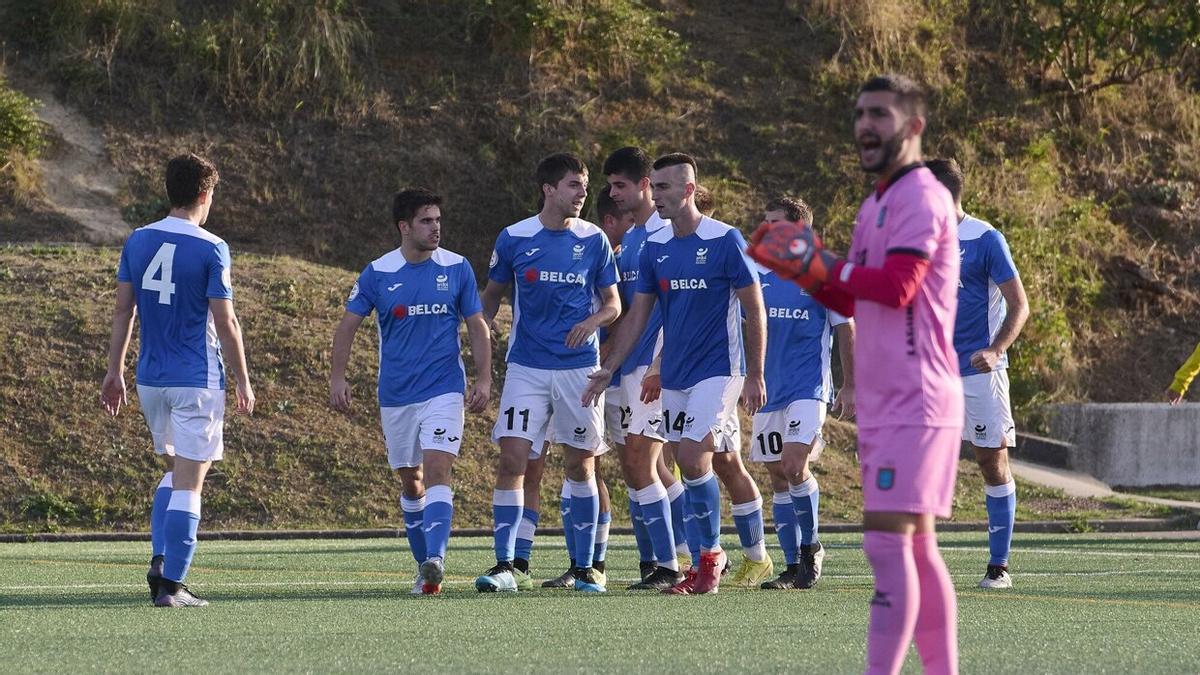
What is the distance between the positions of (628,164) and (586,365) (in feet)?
4.26

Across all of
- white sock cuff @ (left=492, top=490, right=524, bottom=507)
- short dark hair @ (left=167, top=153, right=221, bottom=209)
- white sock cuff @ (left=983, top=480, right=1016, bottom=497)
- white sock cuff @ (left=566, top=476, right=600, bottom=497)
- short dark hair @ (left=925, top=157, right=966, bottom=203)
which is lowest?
white sock cuff @ (left=492, top=490, right=524, bottom=507)

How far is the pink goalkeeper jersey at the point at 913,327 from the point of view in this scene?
5.23 m

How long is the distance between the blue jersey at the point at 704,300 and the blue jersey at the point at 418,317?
1.22 metres

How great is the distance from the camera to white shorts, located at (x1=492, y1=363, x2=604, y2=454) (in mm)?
10570

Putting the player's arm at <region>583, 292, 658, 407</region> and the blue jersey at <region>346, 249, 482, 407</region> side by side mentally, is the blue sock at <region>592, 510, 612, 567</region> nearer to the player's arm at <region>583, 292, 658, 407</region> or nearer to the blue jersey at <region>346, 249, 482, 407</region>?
the player's arm at <region>583, 292, 658, 407</region>

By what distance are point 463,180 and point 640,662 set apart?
2141cm

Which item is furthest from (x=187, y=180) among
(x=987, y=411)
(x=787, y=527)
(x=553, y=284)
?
(x=987, y=411)

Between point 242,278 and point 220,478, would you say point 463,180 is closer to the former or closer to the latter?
point 242,278

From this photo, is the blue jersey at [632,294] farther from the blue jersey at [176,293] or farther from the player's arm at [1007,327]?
the blue jersey at [176,293]

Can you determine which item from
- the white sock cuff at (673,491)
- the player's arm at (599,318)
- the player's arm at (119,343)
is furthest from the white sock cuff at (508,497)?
the player's arm at (119,343)

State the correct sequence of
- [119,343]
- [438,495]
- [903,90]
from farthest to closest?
[438,495] → [119,343] → [903,90]

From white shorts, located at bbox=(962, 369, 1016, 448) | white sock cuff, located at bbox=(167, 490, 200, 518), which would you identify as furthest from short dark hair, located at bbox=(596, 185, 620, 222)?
white sock cuff, located at bbox=(167, 490, 200, 518)

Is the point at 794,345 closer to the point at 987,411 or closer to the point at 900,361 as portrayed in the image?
the point at 987,411

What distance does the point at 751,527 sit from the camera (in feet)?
35.0
